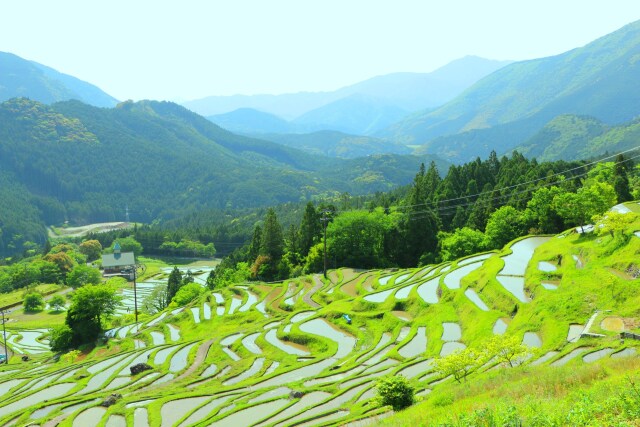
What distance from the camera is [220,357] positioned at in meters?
51.4

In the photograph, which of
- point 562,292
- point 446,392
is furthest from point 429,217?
point 446,392

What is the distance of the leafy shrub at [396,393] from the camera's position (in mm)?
26359

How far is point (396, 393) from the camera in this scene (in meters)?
26.3

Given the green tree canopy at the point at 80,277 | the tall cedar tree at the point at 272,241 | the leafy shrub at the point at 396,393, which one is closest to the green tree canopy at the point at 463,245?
the tall cedar tree at the point at 272,241

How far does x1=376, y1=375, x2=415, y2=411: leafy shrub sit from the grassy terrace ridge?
120 centimetres

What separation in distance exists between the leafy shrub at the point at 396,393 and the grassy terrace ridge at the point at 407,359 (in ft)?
3.94

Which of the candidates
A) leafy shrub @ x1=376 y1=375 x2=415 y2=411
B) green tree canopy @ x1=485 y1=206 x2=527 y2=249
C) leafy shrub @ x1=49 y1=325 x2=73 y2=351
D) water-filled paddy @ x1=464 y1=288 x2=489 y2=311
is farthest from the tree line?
leafy shrub @ x1=376 y1=375 x2=415 y2=411

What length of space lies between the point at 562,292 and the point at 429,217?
61.3m

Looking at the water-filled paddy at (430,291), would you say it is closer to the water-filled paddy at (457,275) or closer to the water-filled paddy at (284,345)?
the water-filled paddy at (457,275)

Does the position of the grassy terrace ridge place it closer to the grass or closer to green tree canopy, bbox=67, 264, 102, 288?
the grass

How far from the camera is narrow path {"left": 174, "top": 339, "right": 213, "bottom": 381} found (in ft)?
159

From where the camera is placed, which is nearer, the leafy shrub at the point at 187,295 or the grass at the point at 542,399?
the grass at the point at 542,399

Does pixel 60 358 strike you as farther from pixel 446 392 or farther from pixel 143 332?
pixel 446 392

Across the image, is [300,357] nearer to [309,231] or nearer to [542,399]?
[542,399]
